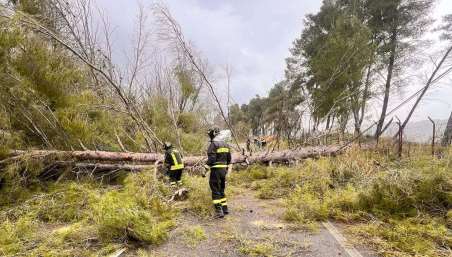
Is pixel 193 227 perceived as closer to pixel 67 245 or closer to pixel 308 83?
pixel 67 245

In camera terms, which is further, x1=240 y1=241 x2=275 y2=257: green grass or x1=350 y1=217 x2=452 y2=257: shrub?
x1=240 y1=241 x2=275 y2=257: green grass

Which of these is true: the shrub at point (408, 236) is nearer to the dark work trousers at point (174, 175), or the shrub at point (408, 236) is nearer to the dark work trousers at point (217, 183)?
the dark work trousers at point (217, 183)

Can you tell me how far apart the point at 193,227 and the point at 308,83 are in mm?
18926

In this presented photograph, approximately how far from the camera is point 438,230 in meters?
4.33

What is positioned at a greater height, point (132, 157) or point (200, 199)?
point (132, 157)

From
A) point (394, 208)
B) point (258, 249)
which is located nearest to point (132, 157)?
point (258, 249)

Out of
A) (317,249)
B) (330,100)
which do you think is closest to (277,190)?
(317,249)

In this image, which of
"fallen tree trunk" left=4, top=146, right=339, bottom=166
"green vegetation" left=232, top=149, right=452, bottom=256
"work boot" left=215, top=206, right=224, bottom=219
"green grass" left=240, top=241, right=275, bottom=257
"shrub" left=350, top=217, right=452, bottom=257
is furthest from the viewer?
"fallen tree trunk" left=4, top=146, right=339, bottom=166

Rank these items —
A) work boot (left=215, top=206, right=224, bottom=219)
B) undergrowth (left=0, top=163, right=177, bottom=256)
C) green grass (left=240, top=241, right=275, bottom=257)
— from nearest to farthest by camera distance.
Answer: green grass (left=240, top=241, right=275, bottom=257) → undergrowth (left=0, top=163, right=177, bottom=256) → work boot (left=215, top=206, right=224, bottom=219)

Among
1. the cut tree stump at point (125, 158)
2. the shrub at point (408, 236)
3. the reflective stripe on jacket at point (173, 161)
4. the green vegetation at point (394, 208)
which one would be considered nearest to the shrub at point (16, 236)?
the cut tree stump at point (125, 158)

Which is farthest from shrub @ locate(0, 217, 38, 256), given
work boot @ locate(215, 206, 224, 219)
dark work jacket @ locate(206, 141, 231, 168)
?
dark work jacket @ locate(206, 141, 231, 168)

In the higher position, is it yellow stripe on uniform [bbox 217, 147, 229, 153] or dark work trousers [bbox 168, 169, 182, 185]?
yellow stripe on uniform [bbox 217, 147, 229, 153]

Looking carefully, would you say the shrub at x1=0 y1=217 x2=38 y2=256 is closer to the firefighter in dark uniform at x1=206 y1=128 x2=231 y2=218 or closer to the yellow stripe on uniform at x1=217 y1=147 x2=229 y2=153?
the firefighter in dark uniform at x1=206 y1=128 x2=231 y2=218

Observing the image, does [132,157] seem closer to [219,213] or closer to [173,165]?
[173,165]
